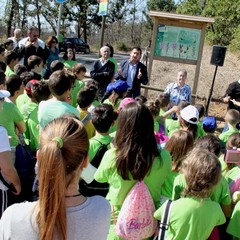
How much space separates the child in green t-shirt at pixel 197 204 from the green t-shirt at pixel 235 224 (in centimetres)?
31

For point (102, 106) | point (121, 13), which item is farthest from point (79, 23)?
point (102, 106)

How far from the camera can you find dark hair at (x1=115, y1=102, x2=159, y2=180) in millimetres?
2516

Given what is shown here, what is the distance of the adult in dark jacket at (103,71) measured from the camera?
6.57m

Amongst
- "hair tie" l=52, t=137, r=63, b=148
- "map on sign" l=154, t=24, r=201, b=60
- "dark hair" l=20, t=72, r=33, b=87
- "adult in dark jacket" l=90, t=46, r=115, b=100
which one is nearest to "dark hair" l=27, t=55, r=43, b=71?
"dark hair" l=20, t=72, r=33, b=87

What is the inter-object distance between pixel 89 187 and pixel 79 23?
46633mm

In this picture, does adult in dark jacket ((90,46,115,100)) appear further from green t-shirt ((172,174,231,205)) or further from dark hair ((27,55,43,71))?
green t-shirt ((172,174,231,205))

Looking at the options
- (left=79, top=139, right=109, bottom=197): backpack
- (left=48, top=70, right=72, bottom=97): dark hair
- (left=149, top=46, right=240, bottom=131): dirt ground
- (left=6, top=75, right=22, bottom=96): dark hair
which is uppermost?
(left=48, top=70, right=72, bottom=97): dark hair

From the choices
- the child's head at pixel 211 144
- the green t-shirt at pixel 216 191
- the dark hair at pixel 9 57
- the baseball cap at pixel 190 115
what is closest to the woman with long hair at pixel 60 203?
the green t-shirt at pixel 216 191

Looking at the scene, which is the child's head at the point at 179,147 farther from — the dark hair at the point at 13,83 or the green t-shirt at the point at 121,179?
the dark hair at the point at 13,83

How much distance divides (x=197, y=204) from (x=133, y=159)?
50cm

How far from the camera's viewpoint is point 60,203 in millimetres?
1444

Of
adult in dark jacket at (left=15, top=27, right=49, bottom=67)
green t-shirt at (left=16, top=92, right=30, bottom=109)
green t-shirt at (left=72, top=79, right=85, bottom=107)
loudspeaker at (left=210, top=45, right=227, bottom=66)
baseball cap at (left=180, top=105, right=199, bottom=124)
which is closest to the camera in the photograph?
baseball cap at (left=180, top=105, right=199, bottom=124)

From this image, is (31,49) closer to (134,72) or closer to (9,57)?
(9,57)

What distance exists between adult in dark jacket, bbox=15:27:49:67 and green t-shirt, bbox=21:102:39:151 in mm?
3157
